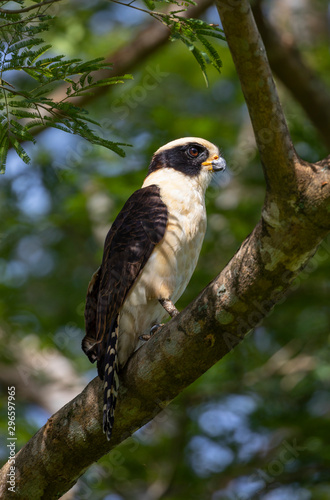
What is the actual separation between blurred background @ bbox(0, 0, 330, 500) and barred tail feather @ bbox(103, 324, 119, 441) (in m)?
2.98

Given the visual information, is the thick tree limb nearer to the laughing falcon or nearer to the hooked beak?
the hooked beak

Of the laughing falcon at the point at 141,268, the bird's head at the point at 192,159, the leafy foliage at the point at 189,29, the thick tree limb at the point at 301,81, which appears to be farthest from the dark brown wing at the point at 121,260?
the thick tree limb at the point at 301,81

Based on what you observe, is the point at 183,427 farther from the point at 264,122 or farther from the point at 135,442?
the point at 264,122

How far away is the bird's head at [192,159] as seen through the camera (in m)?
5.28

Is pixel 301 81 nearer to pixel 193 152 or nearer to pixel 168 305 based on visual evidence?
pixel 193 152

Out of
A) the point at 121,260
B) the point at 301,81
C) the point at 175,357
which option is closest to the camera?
the point at 175,357

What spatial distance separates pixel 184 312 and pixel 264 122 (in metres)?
1.13

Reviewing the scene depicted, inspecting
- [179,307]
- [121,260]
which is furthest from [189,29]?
[179,307]

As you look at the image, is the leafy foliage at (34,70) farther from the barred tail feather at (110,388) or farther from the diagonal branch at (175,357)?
the barred tail feather at (110,388)

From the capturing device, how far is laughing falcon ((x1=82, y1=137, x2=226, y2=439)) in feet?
14.2

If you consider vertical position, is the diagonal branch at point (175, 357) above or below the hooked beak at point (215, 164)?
below

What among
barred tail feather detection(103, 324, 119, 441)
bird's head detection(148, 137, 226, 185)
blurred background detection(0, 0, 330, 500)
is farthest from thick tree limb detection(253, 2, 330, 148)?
barred tail feather detection(103, 324, 119, 441)

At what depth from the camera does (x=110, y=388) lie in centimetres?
375

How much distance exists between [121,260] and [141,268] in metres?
0.15
